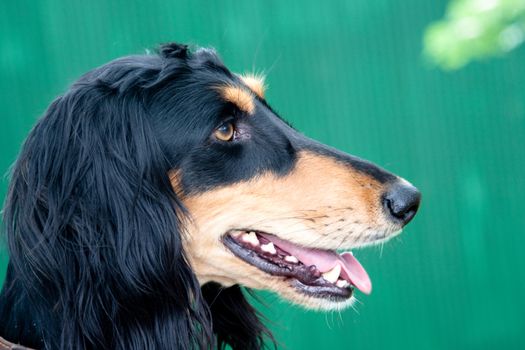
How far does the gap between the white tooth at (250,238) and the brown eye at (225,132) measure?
1.13 feet

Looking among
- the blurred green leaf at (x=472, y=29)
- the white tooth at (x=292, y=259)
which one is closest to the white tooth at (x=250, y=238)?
the white tooth at (x=292, y=259)

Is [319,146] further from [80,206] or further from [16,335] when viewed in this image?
[16,335]

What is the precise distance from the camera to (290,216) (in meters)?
2.42

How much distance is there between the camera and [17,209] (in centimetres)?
224

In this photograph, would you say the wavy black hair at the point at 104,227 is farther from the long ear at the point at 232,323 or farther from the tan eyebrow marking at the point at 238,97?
the long ear at the point at 232,323

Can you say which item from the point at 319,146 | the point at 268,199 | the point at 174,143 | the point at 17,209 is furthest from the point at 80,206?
the point at 319,146

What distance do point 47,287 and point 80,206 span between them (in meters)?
0.27

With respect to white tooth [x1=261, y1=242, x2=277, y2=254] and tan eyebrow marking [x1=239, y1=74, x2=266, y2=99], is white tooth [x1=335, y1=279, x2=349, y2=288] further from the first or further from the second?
tan eyebrow marking [x1=239, y1=74, x2=266, y2=99]

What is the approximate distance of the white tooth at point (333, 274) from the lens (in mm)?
2477

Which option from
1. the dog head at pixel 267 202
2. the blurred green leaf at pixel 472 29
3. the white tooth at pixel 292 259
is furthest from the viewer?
the blurred green leaf at pixel 472 29

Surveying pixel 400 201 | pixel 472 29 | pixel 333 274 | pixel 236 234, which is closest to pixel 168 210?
pixel 236 234

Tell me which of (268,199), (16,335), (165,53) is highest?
(165,53)

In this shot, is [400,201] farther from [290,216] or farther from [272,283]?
[272,283]

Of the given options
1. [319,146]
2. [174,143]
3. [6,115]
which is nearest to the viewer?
[174,143]
